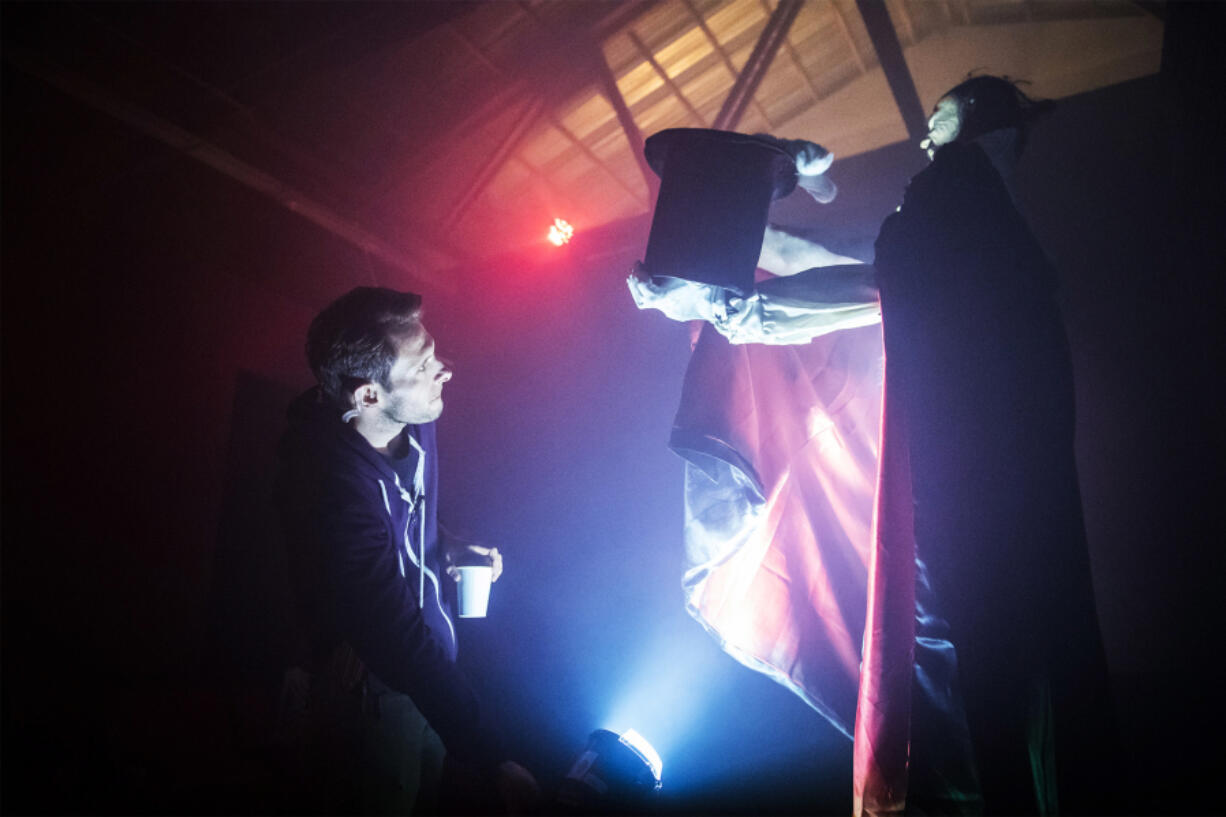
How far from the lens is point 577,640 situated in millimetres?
2637

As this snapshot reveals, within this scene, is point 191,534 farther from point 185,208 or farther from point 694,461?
point 694,461

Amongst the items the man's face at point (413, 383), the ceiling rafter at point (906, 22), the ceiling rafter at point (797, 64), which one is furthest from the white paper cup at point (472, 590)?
the ceiling rafter at point (906, 22)

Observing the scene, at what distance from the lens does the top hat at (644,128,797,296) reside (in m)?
1.49

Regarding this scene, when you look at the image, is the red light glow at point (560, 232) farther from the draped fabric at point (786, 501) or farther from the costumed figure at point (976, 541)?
the costumed figure at point (976, 541)

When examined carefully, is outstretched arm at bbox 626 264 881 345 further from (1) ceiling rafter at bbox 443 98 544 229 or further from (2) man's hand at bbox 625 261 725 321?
(1) ceiling rafter at bbox 443 98 544 229

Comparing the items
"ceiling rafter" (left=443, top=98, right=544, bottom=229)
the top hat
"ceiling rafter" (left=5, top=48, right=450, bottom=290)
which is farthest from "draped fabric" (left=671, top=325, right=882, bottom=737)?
"ceiling rafter" (left=5, top=48, right=450, bottom=290)

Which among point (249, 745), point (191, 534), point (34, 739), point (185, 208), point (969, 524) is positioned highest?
point (185, 208)

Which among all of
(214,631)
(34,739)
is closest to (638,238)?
(214,631)

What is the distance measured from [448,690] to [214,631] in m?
1.47

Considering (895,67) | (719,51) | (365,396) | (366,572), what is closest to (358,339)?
(365,396)

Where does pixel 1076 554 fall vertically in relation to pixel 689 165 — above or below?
below

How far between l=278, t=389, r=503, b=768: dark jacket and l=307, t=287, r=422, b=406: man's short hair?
11cm

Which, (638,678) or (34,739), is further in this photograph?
(638,678)

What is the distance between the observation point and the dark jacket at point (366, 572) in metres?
1.47
